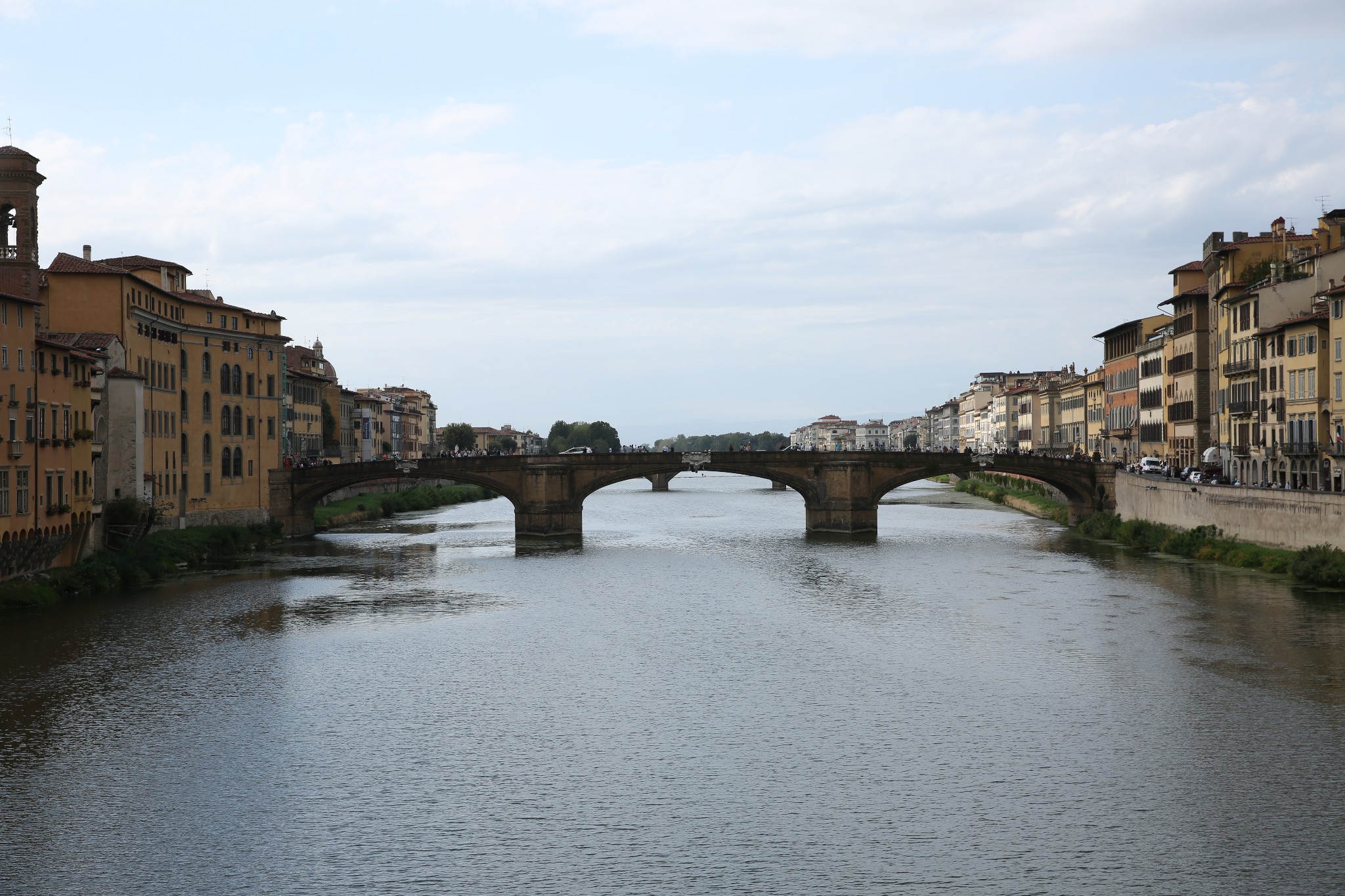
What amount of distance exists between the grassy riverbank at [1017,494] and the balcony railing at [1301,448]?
2366 cm

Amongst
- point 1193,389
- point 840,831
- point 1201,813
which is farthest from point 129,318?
point 1193,389

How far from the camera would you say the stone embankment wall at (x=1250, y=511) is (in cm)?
4553

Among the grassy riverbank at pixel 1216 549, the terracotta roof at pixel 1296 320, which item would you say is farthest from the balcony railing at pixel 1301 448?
the terracotta roof at pixel 1296 320

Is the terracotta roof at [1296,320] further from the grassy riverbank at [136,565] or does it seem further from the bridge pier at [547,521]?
the grassy riverbank at [136,565]

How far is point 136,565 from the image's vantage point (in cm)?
5128

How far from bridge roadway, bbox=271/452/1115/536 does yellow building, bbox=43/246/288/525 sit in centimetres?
454

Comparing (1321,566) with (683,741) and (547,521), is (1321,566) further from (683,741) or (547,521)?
(547,521)

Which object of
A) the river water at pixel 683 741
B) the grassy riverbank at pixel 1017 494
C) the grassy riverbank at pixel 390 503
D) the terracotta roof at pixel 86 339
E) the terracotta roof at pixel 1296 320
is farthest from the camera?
the grassy riverbank at pixel 1017 494

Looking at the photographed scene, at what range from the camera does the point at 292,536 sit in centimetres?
7544

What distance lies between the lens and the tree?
180m

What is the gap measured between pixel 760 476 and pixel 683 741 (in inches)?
1989

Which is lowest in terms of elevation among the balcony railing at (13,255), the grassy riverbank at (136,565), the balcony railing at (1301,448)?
the grassy riverbank at (136,565)

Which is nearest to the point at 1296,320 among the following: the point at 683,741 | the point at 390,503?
the point at 683,741

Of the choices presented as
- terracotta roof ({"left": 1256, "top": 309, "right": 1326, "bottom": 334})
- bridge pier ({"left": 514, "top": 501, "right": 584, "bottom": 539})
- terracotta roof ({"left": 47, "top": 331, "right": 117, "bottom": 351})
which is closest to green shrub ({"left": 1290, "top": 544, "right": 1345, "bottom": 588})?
terracotta roof ({"left": 1256, "top": 309, "right": 1326, "bottom": 334})
